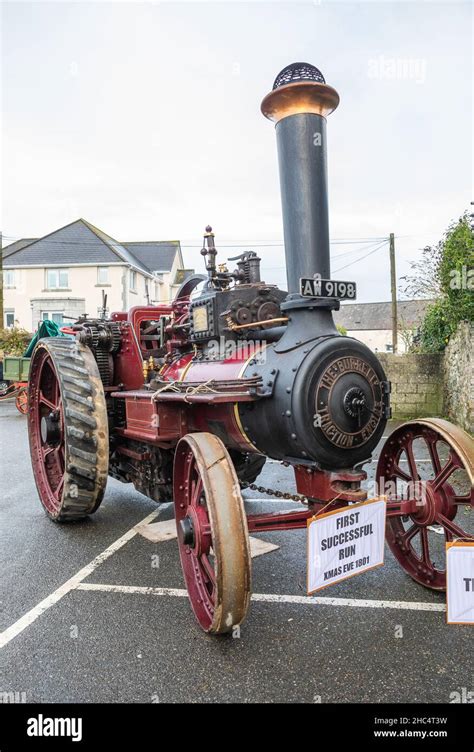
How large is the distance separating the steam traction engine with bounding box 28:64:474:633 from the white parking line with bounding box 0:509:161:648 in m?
0.47

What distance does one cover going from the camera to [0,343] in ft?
62.8

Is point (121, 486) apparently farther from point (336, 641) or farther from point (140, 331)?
point (336, 641)

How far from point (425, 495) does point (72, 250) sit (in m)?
26.8

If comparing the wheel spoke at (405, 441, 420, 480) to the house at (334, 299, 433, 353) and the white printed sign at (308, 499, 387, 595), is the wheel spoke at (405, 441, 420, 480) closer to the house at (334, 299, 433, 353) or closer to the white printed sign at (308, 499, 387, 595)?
Answer: the white printed sign at (308, 499, 387, 595)

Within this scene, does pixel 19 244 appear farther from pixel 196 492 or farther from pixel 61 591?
pixel 196 492

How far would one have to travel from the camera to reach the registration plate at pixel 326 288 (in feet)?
→ 8.64

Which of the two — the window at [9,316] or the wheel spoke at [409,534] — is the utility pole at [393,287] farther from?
the window at [9,316]

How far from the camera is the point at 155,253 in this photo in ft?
101

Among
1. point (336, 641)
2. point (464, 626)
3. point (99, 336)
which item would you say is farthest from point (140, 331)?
point (464, 626)

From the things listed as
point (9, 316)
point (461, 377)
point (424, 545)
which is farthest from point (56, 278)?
point (424, 545)

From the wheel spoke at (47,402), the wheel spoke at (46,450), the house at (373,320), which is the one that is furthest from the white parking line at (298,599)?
the house at (373,320)

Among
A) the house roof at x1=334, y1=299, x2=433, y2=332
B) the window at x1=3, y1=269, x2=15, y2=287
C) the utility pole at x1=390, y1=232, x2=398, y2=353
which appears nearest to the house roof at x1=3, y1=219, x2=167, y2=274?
the window at x1=3, y1=269, x2=15, y2=287

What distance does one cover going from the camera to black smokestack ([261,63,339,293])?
2.78 metres

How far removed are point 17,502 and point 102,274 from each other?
21580 mm
